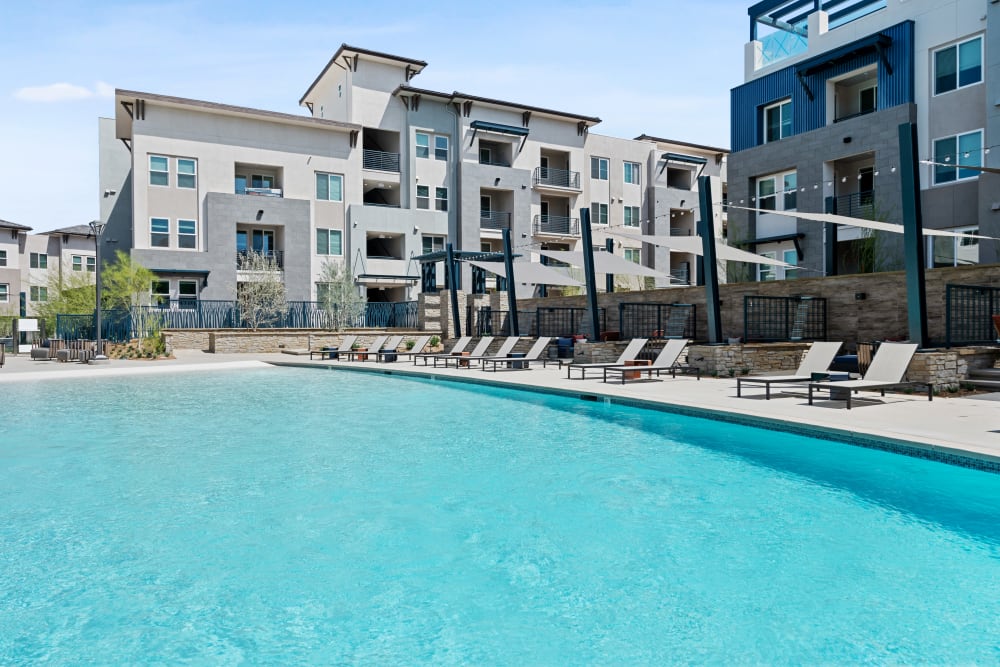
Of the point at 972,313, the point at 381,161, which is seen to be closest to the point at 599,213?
the point at 381,161

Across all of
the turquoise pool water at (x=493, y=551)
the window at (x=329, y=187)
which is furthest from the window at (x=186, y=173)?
the turquoise pool water at (x=493, y=551)

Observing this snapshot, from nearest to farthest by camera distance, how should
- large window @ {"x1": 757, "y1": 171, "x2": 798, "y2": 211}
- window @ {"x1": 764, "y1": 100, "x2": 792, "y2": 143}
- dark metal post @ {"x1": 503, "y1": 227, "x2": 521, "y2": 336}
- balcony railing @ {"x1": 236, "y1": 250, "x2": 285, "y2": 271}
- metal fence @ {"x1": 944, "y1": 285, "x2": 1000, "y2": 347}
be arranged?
metal fence @ {"x1": 944, "y1": 285, "x2": 1000, "y2": 347} → dark metal post @ {"x1": 503, "y1": 227, "x2": 521, "y2": 336} → large window @ {"x1": 757, "y1": 171, "x2": 798, "y2": 211} → window @ {"x1": 764, "y1": 100, "x2": 792, "y2": 143} → balcony railing @ {"x1": 236, "y1": 250, "x2": 285, "y2": 271}

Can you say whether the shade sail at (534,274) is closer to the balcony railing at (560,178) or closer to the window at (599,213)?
the balcony railing at (560,178)

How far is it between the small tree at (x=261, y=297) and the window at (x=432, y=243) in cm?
779

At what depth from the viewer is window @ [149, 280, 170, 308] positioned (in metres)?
27.4

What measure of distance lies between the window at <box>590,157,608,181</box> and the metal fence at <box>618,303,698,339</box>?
21560mm

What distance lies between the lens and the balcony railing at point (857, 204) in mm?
20969

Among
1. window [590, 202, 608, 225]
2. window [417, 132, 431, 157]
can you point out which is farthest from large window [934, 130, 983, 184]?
window [417, 132, 431, 157]

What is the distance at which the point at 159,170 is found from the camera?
29.2 metres

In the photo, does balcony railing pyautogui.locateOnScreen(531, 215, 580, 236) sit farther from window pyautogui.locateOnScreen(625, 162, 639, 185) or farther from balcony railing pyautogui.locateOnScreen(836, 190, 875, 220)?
balcony railing pyautogui.locateOnScreen(836, 190, 875, 220)

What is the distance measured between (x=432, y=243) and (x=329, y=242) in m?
5.19

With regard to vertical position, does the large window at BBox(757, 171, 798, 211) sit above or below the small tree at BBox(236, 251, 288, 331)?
above

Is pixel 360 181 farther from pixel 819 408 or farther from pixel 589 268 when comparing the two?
pixel 819 408

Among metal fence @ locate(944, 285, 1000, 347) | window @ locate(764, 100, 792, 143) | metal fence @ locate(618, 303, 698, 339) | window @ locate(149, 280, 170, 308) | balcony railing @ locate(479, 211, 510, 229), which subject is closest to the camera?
metal fence @ locate(944, 285, 1000, 347)
